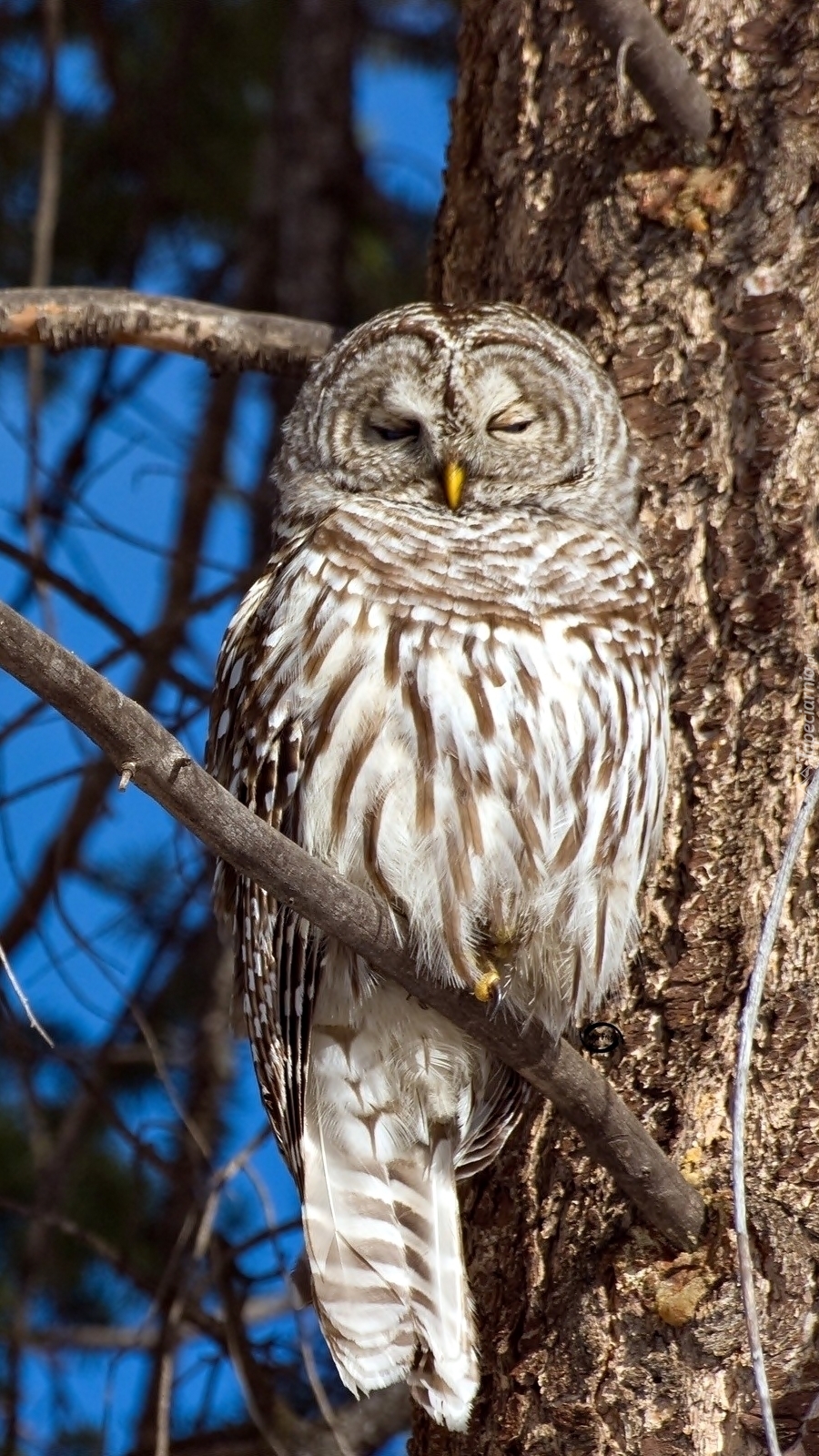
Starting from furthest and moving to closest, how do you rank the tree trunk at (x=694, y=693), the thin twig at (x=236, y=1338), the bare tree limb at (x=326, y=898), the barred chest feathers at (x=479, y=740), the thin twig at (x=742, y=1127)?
1. the thin twig at (x=236, y=1338)
2. the barred chest feathers at (x=479, y=740)
3. the tree trunk at (x=694, y=693)
4. the thin twig at (x=742, y=1127)
5. the bare tree limb at (x=326, y=898)

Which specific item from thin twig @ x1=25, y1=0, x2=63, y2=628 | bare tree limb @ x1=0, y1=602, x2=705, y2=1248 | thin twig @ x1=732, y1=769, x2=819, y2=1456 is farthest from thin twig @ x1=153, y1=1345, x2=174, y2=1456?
thin twig @ x1=25, y1=0, x2=63, y2=628

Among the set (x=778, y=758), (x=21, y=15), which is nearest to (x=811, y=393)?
(x=778, y=758)

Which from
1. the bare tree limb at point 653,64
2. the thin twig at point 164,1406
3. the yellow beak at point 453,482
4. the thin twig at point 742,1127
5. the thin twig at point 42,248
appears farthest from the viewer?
the thin twig at point 42,248

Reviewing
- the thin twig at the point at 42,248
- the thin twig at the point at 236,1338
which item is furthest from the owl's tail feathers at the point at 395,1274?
the thin twig at the point at 42,248

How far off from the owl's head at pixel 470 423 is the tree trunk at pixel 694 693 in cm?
10

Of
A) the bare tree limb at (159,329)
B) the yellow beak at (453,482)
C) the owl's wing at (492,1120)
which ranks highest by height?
the bare tree limb at (159,329)

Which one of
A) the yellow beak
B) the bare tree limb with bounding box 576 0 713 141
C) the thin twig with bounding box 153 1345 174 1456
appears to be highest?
the bare tree limb with bounding box 576 0 713 141

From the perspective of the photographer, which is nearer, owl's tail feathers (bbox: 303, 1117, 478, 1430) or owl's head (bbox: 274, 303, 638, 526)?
owl's tail feathers (bbox: 303, 1117, 478, 1430)

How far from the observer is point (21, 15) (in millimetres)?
4887

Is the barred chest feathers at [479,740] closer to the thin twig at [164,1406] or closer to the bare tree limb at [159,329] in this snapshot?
the bare tree limb at [159,329]

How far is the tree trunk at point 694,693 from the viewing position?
100 inches

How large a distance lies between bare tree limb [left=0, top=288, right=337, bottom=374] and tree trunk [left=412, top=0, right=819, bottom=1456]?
403 millimetres

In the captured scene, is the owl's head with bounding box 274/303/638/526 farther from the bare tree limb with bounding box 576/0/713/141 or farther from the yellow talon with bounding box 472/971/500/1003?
the yellow talon with bounding box 472/971/500/1003

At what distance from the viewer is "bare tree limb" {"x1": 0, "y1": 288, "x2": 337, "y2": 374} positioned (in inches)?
134
